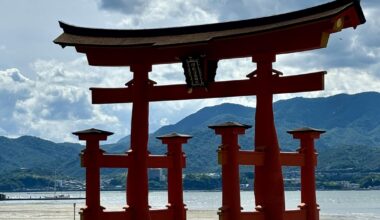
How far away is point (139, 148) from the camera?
Result: 2036 cm

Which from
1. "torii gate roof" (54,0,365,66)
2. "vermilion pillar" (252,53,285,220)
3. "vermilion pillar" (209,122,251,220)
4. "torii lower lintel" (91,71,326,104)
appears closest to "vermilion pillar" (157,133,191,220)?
"torii lower lintel" (91,71,326,104)

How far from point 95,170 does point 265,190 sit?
483cm

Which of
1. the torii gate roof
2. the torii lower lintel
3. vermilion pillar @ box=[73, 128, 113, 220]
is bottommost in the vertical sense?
vermilion pillar @ box=[73, 128, 113, 220]

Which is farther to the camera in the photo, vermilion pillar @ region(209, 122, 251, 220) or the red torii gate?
the red torii gate

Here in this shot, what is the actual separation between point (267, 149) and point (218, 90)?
7.91ft

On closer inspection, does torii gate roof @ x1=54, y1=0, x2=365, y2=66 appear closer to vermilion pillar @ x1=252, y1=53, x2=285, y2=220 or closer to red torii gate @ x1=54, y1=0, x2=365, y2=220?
red torii gate @ x1=54, y1=0, x2=365, y2=220

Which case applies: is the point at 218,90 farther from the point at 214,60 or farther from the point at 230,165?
the point at 230,165

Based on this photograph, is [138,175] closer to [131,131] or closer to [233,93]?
[131,131]

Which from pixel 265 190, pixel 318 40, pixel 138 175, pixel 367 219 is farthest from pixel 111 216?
pixel 367 219

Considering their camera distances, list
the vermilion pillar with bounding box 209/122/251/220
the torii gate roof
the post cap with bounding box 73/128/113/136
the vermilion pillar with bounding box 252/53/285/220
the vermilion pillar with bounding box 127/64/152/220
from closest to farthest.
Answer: the vermilion pillar with bounding box 209/122/251/220
the torii gate roof
the vermilion pillar with bounding box 252/53/285/220
the post cap with bounding box 73/128/113/136
the vermilion pillar with bounding box 127/64/152/220

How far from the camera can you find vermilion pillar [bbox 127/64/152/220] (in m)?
20.1

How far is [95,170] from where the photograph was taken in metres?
19.6

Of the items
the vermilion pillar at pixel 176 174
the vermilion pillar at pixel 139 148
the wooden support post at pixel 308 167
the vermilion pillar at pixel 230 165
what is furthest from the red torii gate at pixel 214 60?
the wooden support post at pixel 308 167

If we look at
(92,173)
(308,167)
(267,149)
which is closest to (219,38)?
(267,149)
